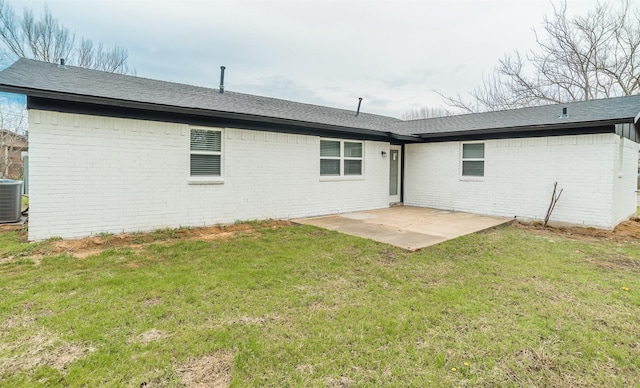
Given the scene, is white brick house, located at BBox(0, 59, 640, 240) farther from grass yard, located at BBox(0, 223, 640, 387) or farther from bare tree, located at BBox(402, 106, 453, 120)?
bare tree, located at BBox(402, 106, 453, 120)

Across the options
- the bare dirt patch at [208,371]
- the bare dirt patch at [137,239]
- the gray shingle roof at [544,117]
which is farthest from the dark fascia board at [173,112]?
the bare dirt patch at [208,371]

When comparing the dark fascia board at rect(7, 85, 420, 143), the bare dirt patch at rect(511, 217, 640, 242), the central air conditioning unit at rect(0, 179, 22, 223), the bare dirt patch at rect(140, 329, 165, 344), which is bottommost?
the bare dirt patch at rect(140, 329, 165, 344)

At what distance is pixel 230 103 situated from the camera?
847cm

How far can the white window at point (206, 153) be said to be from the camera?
7.42m

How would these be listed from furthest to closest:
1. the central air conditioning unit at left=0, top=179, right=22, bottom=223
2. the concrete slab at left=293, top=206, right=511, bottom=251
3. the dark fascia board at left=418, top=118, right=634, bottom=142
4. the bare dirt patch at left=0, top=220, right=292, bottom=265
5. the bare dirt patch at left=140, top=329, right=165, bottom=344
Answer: the dark fascia board at left=418, top=118, right=634, bottom=142
the central air conditioning unit at left=0, top=179, right=22, bottom=223
the concrete slab at left=293, top=206, right=511, bottom=251
the bare dirt patch at left=0, top=220, right=292, bottom=265
the bare dirt patch at left=140, top=329, right=165, bottom=344

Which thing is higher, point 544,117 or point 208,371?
point 544,117

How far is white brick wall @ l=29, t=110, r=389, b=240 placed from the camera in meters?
5.79

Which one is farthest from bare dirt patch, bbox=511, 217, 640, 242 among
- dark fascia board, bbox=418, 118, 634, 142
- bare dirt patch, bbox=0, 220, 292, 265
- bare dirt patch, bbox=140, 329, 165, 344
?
bare dirt patch, bbox=140, 329, 165, 344

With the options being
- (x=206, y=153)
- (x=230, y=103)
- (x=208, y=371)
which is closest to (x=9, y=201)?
(x=206, y=153)

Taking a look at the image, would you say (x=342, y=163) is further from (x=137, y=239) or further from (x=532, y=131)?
(x=137, y=239)

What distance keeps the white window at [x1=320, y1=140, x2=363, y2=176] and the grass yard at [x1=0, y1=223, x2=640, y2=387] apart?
4771mm

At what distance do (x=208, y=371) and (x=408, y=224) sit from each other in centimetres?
658

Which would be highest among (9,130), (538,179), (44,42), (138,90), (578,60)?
(578,60)

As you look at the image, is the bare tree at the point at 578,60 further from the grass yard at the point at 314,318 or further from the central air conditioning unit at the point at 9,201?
the central air conditioning unit at the point at 9,201
